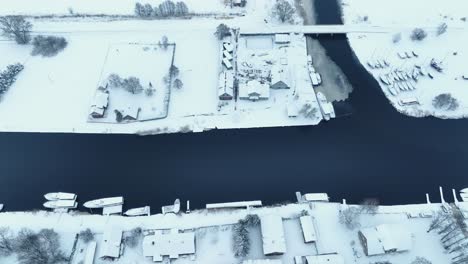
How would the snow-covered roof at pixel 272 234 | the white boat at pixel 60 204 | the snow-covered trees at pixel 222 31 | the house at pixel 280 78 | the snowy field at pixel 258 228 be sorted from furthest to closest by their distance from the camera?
the snow-covered trees at pixel 222 31, the house at pixel 280 78, the white boat at pixel 60 204, the snowy field at pixel 258 228, the snow-covered roof at pixel 272 234

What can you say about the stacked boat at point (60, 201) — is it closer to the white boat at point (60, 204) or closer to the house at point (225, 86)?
the white boat at point (60, 204)

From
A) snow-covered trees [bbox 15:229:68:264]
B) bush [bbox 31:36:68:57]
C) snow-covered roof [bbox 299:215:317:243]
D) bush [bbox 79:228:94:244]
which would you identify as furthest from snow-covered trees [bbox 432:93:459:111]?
bush [bbox 31:36:68:57]

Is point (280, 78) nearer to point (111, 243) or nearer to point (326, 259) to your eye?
point (326, 259)

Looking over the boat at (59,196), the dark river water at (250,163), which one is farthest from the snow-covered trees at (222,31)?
the boat at (59,196)

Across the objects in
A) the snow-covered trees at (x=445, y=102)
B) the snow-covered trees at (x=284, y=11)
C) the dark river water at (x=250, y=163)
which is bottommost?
the dark river water at (x=250, y=163)

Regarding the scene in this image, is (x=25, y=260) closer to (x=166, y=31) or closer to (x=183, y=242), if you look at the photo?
(x=183, y=242)

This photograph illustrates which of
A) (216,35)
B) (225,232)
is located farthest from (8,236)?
(216,35)
